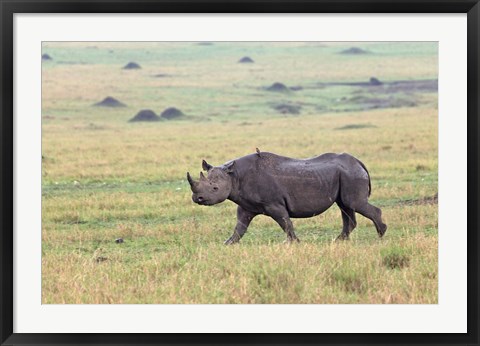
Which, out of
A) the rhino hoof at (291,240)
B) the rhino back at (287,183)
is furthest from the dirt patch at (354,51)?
the rhino hoof at (291,240)

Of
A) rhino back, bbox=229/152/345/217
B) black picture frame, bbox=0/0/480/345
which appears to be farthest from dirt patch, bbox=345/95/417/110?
black picture frame, bbox=0/0/480/345

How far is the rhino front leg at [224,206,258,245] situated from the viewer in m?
11.3

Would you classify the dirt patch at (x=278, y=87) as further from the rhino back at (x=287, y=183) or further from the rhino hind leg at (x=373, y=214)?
the rhino back at (x=287, y=183)

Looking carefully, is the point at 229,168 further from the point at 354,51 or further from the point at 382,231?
the point at 354,51

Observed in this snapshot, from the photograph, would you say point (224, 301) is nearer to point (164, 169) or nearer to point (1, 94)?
point (1, 94)

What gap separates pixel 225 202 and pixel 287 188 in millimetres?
4841

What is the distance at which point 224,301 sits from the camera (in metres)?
8.22

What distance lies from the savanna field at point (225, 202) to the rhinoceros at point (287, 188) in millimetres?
408

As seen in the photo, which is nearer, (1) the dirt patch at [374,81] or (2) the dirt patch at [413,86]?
(2) the dirt patch at [413,86]

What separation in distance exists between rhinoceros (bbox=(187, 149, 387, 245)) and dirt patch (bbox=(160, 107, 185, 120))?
3097cm

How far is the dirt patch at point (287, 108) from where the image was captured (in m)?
44.5

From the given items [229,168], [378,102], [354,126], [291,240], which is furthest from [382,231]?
[378,102]

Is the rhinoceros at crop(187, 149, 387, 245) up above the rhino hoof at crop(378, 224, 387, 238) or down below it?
above

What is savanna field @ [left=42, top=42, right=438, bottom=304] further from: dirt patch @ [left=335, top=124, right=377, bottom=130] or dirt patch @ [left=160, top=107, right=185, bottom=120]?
dirt patch @ [left=160, top=107, right=185, bottom=120]
